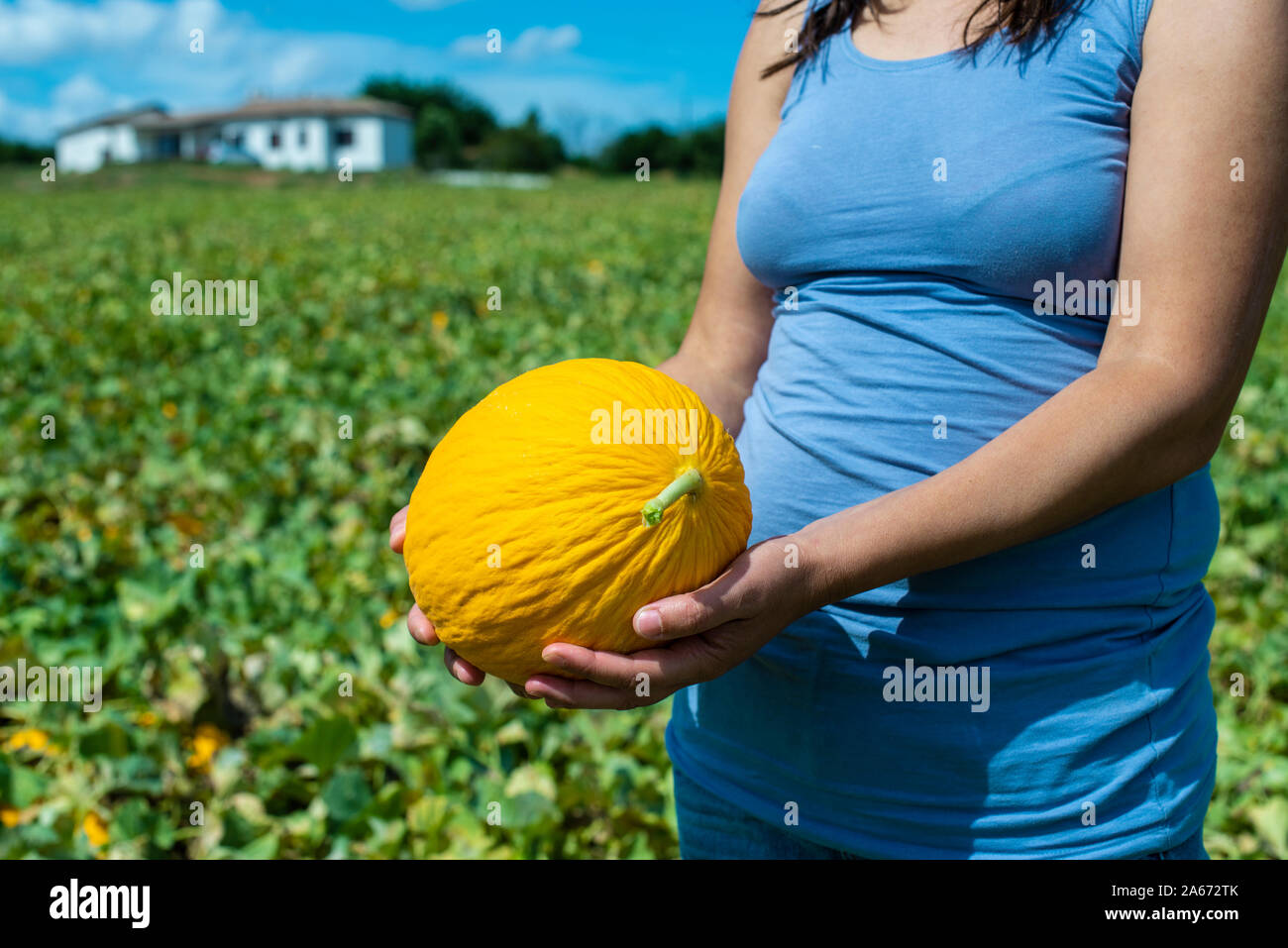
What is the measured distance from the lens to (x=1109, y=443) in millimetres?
1032

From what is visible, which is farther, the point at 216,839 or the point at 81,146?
the point at 81,146

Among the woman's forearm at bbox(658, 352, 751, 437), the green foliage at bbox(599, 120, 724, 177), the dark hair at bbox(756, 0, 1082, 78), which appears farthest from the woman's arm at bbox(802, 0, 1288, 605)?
the green foliage at bbox(599, 120, 724, 177)

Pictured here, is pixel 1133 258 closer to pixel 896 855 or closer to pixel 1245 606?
pixel 896 855

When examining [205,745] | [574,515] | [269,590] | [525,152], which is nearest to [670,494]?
[574,515]

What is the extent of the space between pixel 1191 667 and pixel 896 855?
0.40 meters

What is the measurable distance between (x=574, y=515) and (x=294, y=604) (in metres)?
2.32

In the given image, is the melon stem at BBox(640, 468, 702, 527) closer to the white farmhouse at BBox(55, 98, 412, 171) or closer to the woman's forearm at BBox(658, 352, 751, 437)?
the woman's forearm at BBox(658, 352, 751, 437)

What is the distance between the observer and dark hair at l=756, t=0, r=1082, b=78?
1.14 m

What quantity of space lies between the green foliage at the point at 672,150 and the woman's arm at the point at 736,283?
4232 centimetres

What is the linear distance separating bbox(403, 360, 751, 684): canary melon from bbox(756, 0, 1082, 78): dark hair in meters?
0.50

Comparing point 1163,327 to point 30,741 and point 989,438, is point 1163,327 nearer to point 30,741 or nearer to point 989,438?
point 989,438

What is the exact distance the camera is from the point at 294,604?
3.25 metres

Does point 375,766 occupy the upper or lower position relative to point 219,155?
lower

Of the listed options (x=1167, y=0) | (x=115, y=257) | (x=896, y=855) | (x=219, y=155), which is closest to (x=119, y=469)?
(x=896, y=855)
